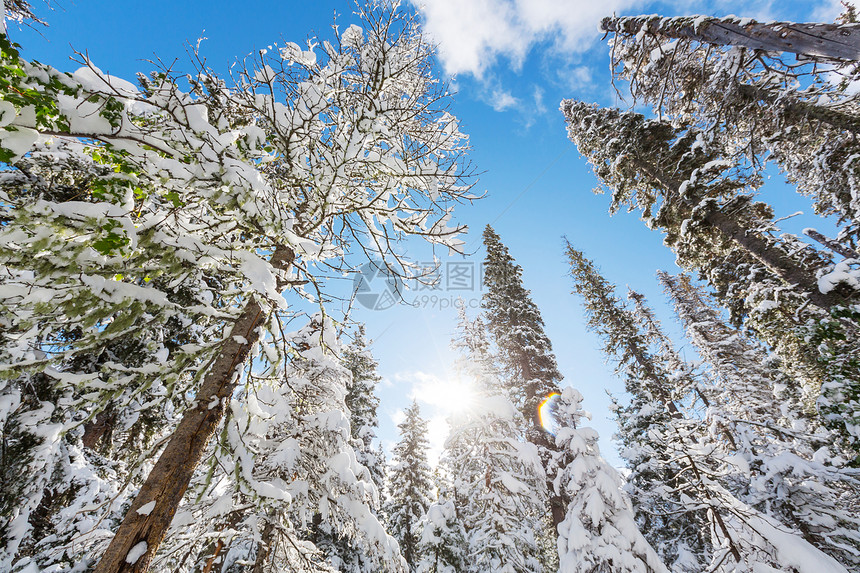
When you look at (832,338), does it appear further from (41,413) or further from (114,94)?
(41,413)

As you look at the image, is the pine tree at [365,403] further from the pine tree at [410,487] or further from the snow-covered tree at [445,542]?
the snow-covered tree at [445,542]

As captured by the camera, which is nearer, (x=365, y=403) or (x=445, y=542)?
(x=445, y=542)

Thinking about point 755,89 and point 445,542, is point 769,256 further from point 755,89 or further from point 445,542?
point 445,542

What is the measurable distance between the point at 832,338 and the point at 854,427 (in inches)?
59.3

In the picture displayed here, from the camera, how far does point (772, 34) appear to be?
215 inches

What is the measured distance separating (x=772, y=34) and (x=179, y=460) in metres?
10.1

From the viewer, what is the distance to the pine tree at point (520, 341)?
40.8 feet

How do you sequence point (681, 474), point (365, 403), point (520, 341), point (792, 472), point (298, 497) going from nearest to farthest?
point (681, 474), point (298, 497), point (792, 472), point (520, 341), point (365, 403)

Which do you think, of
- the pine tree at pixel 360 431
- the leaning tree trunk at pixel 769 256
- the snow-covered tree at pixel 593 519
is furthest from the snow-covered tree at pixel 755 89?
the pine tree at pixel 360 431

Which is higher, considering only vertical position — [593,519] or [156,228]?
[156,228]

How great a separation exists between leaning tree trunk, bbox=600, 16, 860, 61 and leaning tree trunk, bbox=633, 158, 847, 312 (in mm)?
3405

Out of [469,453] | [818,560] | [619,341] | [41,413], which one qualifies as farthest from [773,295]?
[41,413]

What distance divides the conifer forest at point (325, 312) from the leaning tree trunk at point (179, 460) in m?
0.02

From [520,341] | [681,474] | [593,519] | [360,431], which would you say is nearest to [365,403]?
[360,431]
